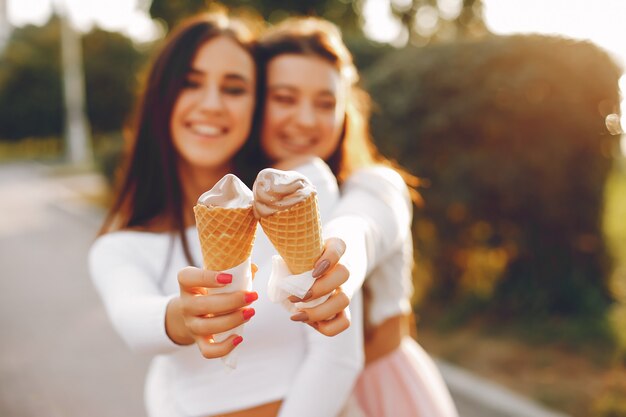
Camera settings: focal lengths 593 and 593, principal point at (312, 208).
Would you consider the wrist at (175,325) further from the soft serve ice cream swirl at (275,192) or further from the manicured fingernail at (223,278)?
the soft serve ice cream swirl at (275,192)

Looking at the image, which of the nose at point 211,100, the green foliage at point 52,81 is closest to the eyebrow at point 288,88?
the nose at point 211,100

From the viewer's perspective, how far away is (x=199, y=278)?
98 cm

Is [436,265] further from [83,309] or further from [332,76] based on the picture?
[83,309]

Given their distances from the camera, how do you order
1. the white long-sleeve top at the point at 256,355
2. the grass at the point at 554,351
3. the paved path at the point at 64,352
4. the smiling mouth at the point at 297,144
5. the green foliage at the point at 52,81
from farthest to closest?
the green foliage at the point at 52,81, the paved path at the point at 64,352, the grass at the point at 554,351, the smiling mouth at the point at 297,144, the white long-sleeve top at the point at 256,355

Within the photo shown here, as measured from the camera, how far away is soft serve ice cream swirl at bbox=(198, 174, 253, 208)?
94 cm

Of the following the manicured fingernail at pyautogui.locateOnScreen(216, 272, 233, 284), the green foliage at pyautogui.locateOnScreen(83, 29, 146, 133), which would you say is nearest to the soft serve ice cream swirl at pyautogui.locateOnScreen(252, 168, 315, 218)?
the manicured fingernail at pyautogui.locateOnScreen(216, 272, 233, 284)

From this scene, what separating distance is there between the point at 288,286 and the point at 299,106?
1.08m

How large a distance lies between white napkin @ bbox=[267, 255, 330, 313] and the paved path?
9.42ft

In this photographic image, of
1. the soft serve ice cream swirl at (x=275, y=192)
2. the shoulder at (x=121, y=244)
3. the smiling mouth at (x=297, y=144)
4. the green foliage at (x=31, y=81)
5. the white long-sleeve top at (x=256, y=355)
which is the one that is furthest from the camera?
the green foliage at (x=31, y=81)

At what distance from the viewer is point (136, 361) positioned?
4.88 m

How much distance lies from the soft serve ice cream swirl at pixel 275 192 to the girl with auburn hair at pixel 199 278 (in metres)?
0.13

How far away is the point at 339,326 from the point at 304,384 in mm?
443

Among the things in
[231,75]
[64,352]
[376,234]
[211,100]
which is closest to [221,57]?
[231,75]

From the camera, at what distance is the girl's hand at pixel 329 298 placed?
98 cm
